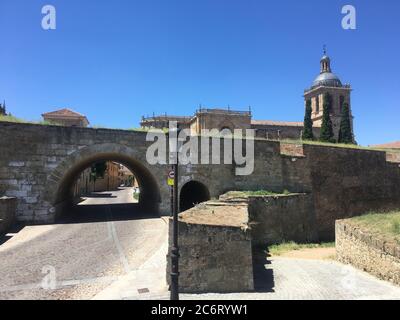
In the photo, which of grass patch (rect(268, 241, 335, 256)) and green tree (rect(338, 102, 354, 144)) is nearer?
grass patch (rect(268, 241, 335, 256))

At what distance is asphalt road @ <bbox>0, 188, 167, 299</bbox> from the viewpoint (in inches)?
264

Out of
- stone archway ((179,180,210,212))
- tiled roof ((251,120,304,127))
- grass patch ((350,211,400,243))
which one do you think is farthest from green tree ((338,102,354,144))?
grass patch ((350,211,400,243))

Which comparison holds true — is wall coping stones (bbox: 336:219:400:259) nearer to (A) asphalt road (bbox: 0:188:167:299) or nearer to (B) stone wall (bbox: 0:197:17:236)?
(A) asphalt road (bbox: 0:188:167:299)

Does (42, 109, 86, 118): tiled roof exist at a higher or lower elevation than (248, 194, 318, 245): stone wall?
higher

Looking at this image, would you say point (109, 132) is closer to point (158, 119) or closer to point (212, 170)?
point (212, 170)

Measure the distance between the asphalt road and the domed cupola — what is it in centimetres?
5679

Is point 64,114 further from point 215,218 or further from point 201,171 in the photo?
point 215,218

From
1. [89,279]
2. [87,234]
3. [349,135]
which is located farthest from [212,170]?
[349,135]

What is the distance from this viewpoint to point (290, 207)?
54.5 feet

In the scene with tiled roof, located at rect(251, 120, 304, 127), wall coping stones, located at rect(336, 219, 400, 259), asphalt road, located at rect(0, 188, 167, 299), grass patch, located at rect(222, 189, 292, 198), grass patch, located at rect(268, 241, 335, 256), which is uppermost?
tiled roof, located at rect(251, 120, 304, 127)

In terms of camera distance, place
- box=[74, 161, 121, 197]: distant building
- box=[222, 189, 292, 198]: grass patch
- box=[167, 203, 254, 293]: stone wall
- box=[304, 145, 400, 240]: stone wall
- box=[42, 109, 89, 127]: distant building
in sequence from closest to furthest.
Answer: box=[167, 203, 254, 293]: stone wall
box=[222, 189, 292, 198]: grass patch
box=[304, 145, 400, 240]: stone wall
box=[74, 161, 121, 197]: distant building
box=[42, 109, 89, 127]: distant building

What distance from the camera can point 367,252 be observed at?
9508 millimetres

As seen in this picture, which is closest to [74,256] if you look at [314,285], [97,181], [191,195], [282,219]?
[314,285]
